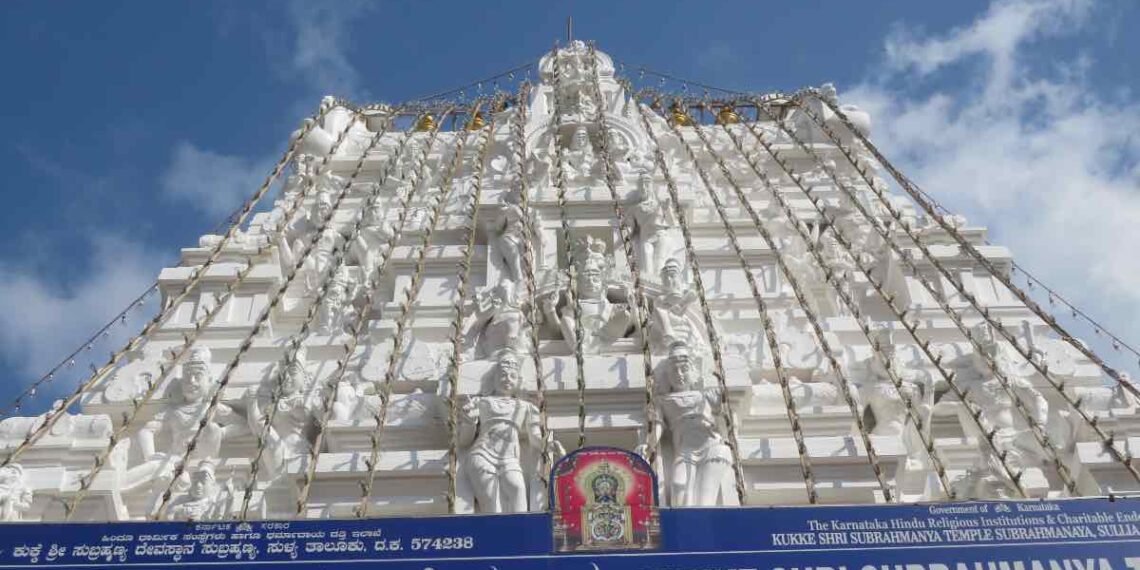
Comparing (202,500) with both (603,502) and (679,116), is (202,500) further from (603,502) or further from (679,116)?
(679,116)

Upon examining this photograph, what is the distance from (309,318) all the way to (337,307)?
1480 mm

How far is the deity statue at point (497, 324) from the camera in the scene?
42.2 ft

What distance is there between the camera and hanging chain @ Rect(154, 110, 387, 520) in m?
10.6

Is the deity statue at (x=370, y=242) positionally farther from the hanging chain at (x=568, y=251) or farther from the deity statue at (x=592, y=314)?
the deity statue at (x=592, y=314)

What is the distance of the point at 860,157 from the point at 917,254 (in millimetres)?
3247

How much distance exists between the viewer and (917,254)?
15961 mm

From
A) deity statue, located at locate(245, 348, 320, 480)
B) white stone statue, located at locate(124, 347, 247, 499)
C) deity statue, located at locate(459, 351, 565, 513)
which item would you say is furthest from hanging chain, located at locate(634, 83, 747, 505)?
white stone statue, located at locate(124, 347, 247, 499)

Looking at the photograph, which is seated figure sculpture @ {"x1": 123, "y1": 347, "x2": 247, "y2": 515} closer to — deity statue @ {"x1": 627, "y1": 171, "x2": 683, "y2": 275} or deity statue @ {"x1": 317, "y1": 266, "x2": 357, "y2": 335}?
deity statue @ {"x1": 317, "y1": 266, "x2": 357, "y2": 335}

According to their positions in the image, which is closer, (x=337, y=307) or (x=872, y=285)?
(x=337, y=307)

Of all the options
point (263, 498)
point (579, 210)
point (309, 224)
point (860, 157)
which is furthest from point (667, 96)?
point (263, 498)

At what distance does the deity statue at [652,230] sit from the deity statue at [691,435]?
3.35 m

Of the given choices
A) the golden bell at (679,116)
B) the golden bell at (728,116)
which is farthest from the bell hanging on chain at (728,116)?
the golden bell at (679,116)

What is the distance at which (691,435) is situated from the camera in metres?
11.1

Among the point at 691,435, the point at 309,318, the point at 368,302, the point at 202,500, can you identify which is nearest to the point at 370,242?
the point at 368,302
